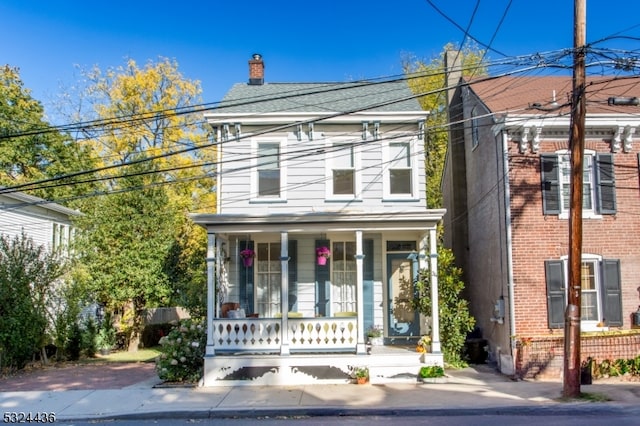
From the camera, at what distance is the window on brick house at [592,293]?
1283cm

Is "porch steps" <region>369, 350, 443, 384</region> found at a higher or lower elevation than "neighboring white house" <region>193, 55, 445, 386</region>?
lower

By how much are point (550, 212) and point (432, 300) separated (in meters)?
3.67

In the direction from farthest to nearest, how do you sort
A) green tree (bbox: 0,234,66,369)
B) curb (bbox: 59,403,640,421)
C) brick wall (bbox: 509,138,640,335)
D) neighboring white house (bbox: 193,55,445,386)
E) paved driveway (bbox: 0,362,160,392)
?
neighboring white house (bbox: 193,55,445,386) → green tree (bbox: 0,234,66,369) → brick wall (bbox: 509,138,640,335) → paved driveway (bbox: 0,362,160,392) → curb (bbox: 59,403,640,421)

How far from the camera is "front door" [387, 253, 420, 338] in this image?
48.4 ft

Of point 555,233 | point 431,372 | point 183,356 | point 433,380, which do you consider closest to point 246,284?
point 183,356

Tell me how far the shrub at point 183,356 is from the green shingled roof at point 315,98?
641cm

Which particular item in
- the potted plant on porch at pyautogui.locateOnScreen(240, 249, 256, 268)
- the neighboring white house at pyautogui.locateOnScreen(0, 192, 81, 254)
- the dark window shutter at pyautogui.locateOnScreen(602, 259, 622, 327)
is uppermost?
the neighboring white house at pyautogui.locateOnScreen(0, 192, 81, 254)

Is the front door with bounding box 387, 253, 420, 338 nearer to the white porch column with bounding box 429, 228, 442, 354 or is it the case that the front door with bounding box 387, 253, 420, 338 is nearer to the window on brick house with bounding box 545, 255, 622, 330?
the white porch column with bounding box 429, 228, 442, 354

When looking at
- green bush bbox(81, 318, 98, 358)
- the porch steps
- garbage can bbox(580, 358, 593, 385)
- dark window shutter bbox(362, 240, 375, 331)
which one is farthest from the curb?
green bush bbox(81, 318, 98, 358)

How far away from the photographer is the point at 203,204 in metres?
30.4

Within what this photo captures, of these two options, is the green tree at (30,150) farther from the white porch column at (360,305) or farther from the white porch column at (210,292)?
the white porch column at (360,305)

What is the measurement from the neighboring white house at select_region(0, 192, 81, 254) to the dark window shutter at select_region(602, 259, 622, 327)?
15771 millimetres

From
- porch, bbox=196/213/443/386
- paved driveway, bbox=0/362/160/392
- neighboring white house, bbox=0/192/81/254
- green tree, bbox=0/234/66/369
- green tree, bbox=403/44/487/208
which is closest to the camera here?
paved driveway, bbox=0/362/160/392

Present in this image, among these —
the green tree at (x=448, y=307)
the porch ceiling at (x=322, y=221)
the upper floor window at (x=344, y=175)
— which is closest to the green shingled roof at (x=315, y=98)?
the upper floor window at (x=344, y=175)
